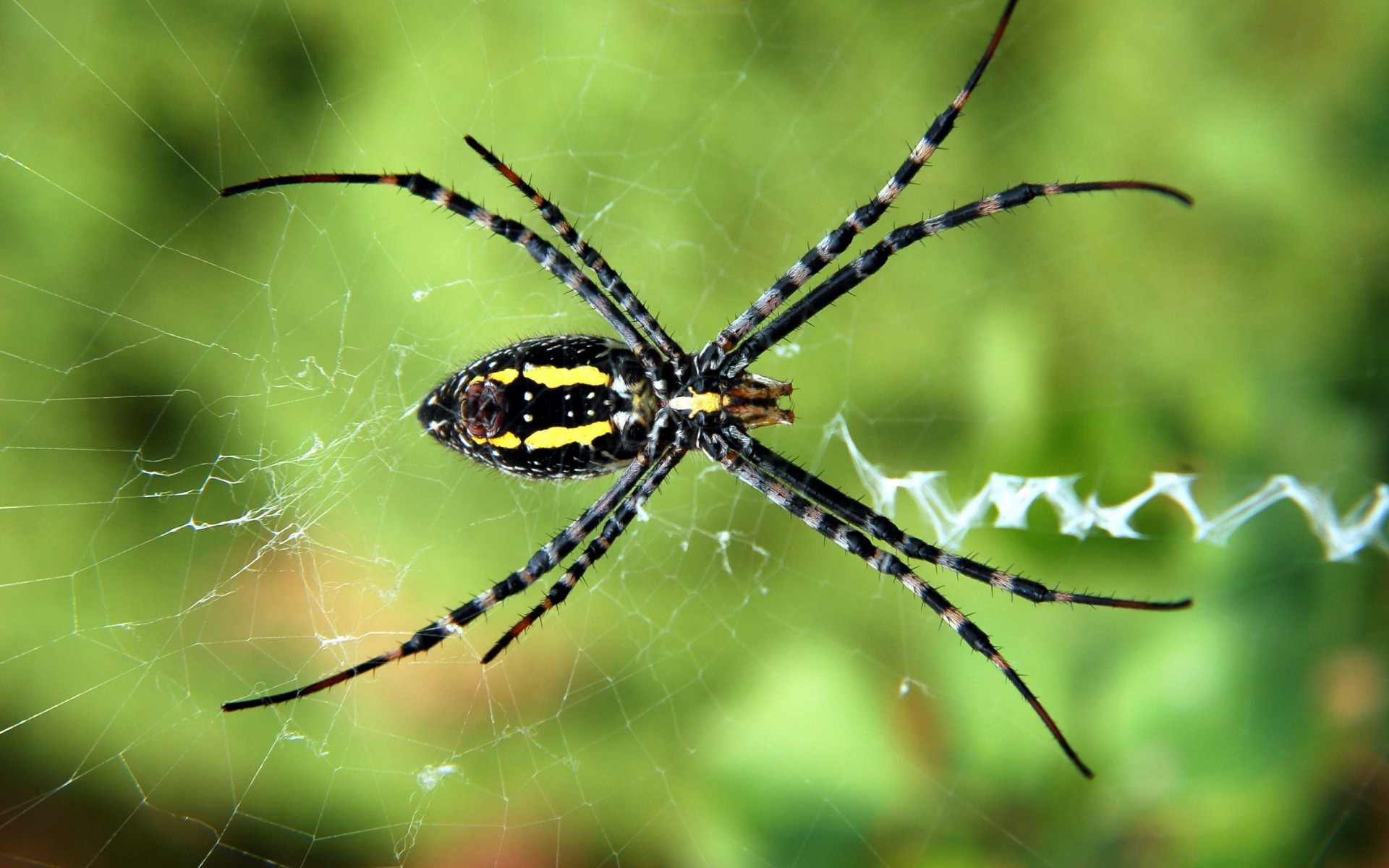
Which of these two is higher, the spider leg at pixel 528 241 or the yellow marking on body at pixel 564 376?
the spider leg at pixel 528 241

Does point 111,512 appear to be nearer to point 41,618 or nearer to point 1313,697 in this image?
point 41,618

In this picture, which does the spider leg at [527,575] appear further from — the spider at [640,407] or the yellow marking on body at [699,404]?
the yellow marking on body at [699,404]

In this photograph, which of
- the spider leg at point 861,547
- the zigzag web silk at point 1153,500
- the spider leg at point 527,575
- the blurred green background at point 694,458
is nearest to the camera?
the spider leg at point 527,575

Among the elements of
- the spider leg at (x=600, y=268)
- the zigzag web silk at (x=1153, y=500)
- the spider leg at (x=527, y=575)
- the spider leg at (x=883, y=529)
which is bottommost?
the spider leg at (x=527, y=575)

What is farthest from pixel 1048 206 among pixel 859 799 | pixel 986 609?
pixel 859 799

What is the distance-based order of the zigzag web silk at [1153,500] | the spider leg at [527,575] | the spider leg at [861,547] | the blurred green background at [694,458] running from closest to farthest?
the spider leg at [527,575], the spider leg at [861,547], the blurred green background at [694,458], the zigzag web silk at [1153,500]

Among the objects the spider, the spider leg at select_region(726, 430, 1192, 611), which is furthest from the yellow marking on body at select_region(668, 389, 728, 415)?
the spider leg at select_region(726, 430, 1192, 611)

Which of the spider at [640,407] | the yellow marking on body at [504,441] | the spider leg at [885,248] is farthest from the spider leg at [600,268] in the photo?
the yellow marking on body at [504,441]
